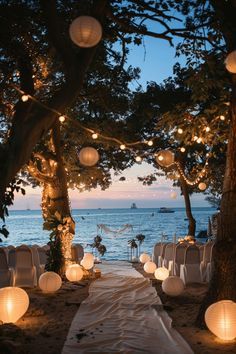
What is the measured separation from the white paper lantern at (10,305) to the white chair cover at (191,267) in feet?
15.7

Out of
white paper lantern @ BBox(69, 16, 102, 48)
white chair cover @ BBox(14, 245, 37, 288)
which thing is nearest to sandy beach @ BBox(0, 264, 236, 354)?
white chair cover @ BBox(14, 245, 37, 288)

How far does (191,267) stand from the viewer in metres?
9.34

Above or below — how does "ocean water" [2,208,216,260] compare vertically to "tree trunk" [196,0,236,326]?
below

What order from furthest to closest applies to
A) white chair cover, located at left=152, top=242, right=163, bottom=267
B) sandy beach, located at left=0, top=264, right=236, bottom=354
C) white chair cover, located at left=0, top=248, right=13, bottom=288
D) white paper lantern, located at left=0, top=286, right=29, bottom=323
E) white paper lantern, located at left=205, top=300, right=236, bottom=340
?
white chair cover, located at left=152, top=242, right=163, bottom=267 → white chair cover, located at left=0, top=248, right=13, bottom=288 → white paper lantern, located at left=0, top=286, right=29, bottom=323 → white paper lantern, located at left=205, top=300, right=236, bottom=340 → sandy beach, located at left=0, top=264, right=236, bottom=354

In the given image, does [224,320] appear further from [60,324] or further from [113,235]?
[113,235]

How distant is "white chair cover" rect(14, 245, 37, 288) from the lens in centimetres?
876

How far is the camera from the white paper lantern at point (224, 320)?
481 cm

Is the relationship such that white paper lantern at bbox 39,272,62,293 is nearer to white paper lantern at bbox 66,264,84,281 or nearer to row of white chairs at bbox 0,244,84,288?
row of white chairs at bbox 0,244,84,288

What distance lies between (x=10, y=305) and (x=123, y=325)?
1.60 m

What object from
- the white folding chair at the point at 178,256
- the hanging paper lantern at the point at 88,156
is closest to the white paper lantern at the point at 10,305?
the hanging paper lantern at the point at 88,156

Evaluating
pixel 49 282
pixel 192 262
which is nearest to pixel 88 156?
pixel 49 282

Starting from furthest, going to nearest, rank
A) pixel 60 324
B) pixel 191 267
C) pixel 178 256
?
1. pixel 178 256
2. pixel 191 267
3. pixel 60 324

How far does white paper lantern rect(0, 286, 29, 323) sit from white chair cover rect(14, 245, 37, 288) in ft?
10.8

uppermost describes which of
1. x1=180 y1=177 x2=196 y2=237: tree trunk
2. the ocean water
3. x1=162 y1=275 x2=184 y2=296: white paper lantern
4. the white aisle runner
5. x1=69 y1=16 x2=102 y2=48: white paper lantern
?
x1=69 y1=16 x2=102 y2=48: white paper lantern
